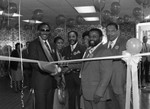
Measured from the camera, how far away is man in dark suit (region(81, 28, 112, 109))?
2.47 meters

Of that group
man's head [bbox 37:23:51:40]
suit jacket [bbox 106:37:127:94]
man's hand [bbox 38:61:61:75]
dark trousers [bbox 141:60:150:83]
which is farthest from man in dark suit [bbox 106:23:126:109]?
dark trousers [bbox 141:60:150:83]

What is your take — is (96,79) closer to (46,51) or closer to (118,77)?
(118,77)

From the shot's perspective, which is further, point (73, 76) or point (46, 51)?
point (73, 76)

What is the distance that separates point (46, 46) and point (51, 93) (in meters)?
0.54

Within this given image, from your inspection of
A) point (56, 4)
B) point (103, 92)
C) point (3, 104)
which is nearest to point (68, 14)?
point (56, 4)

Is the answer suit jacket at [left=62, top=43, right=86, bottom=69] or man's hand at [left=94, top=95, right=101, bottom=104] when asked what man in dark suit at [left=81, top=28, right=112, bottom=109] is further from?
suit jacket at [left=62, top=43, right=86, bottom=69]

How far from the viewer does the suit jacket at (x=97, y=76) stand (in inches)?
97.1

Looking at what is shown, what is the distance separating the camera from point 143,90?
6641mm

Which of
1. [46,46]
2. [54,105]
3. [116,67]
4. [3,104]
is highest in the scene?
[46,46]

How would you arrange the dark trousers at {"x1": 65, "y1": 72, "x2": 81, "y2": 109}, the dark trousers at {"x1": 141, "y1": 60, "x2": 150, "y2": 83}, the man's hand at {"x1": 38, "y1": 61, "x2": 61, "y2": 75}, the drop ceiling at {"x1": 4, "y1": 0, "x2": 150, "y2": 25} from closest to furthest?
the man's hand at {"x1": 38, "y1": 61, "x2": 61, "y2": 75}, the dark trousers at {"x1": 65, "y1": 72, "x2": 81, "y2": 109}, the drop ceiling at {"x1": 4, "y1": 0, "x2": 150, "y2": 25}, the dark trousers at {"x1": 141, "y1": 60, "x2": 150, "y2": 83}

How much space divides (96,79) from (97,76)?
0.03 m

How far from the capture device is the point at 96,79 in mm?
2533

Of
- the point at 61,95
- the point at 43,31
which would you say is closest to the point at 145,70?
the point at 61,95

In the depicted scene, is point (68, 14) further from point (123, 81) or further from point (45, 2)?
point (123, 81)
